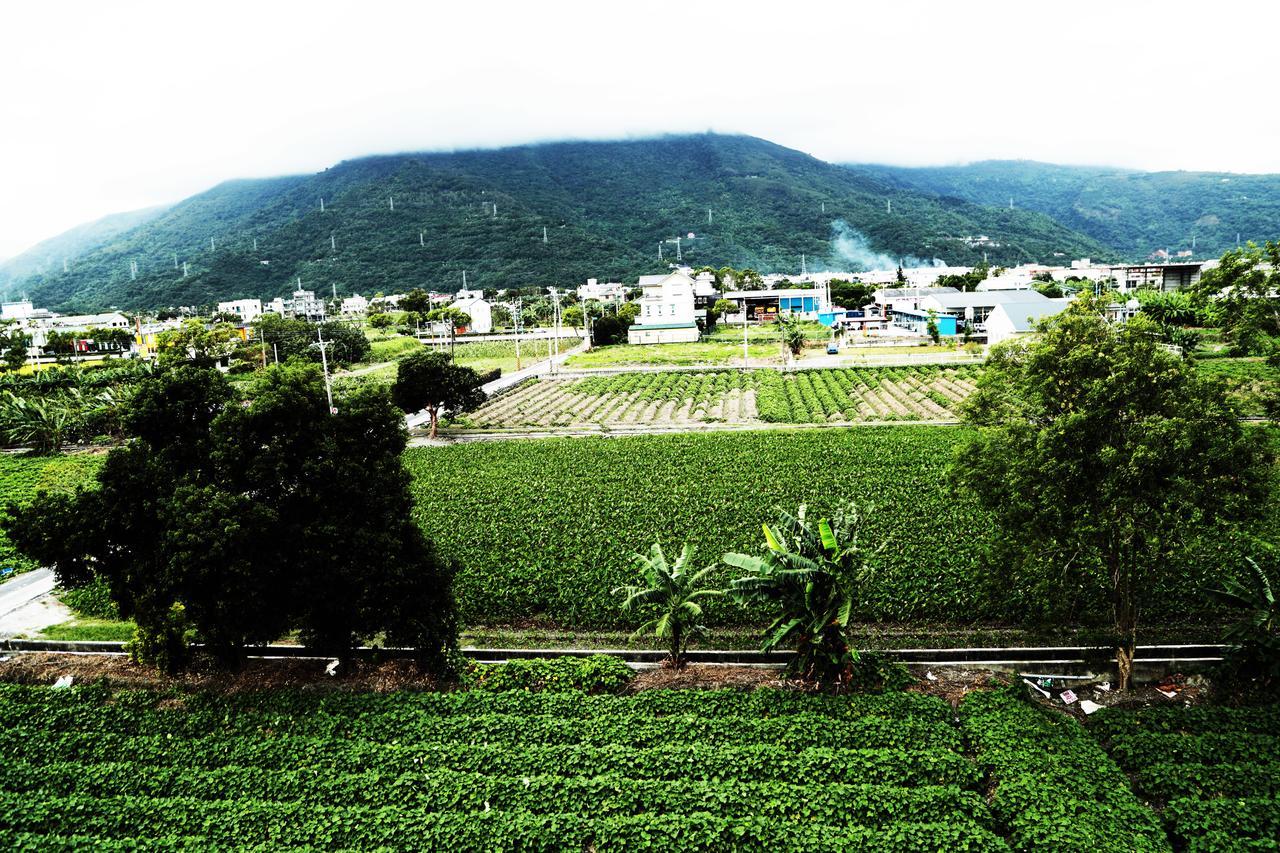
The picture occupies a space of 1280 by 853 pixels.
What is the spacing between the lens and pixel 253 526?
50.9ft

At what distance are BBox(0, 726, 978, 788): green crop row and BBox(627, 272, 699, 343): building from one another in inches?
2908

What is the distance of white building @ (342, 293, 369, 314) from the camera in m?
137

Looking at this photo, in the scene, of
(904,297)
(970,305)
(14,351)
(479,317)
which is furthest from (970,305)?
(14,351)

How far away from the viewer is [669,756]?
42.8 feet

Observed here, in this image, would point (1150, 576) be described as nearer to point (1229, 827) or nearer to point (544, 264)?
point (1229, 827)

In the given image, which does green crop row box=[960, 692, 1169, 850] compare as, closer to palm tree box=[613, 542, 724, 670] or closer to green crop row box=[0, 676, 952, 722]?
green crop row box=[0, 676, 952, 722]

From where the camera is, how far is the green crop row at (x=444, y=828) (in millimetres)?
10945

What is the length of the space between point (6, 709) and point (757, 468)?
24865 millimetres

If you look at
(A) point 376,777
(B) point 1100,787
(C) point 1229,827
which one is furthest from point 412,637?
(C) point 1229,827

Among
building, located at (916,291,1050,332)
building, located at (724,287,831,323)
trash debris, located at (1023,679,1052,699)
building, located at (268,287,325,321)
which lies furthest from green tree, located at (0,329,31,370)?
building, located at (916,291,1050,332)

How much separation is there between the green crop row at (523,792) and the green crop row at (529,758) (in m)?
0.26

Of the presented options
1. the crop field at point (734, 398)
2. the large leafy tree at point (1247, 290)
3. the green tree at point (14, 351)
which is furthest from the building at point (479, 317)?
the large leafy tree at point (1247, 290)

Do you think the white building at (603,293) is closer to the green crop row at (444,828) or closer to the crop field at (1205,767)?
the crop field at (1205,767)

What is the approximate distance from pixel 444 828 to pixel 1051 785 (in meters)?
9.40
